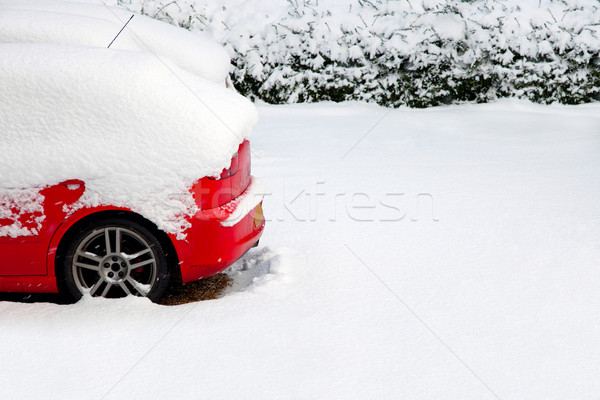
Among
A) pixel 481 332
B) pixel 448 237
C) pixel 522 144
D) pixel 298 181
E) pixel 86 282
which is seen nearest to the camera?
pixel 481 332

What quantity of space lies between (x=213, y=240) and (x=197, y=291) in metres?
0.62

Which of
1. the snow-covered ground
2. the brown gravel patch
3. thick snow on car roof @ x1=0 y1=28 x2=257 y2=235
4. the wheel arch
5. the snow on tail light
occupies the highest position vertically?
thick snow on car roof @ x1=0 y1=28 x2=257 y2=235

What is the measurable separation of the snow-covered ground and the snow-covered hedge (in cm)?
297

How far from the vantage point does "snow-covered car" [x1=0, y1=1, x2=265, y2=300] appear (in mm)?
3094

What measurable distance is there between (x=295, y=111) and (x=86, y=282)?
572 centimetres

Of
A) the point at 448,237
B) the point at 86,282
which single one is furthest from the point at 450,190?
the point at 86,282

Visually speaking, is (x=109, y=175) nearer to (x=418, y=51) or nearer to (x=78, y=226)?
(x=78, y=226)

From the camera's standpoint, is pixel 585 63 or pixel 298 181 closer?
pixel 298 181

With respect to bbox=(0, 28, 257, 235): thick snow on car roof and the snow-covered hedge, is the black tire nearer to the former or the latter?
bbox=(0, 28, 257, 235): thick snow on car roof

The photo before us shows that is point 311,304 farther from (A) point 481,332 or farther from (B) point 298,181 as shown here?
(B) point 298,181

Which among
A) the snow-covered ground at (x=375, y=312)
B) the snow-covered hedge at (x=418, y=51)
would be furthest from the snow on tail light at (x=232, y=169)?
the snow-covered hedge at (x=418, y=51)

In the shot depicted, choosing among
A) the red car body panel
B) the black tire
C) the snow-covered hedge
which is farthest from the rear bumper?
the snow-covered hedge

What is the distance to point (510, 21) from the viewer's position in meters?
8.35

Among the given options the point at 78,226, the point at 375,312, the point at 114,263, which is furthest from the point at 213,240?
the point at 375,312
